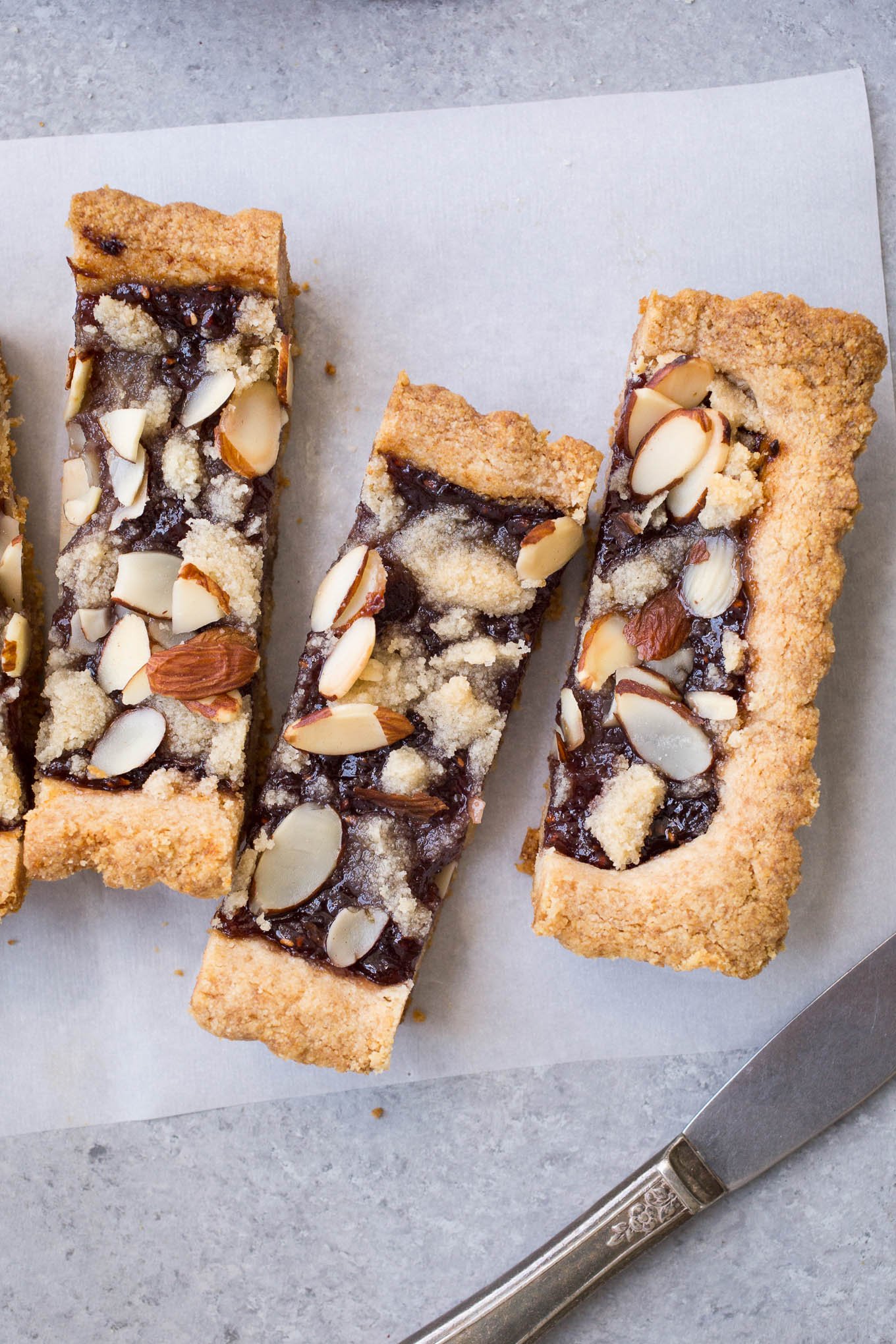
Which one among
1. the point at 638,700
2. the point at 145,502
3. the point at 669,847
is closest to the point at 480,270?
the point at 145,502

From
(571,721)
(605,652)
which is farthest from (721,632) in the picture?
(571,721)

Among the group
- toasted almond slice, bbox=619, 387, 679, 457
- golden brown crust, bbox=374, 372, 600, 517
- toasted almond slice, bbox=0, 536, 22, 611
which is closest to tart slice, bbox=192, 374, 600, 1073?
golden brown crust, bbox=374, 372, 600, 517

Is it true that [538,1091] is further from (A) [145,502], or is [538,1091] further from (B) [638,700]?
(A) [145,502]

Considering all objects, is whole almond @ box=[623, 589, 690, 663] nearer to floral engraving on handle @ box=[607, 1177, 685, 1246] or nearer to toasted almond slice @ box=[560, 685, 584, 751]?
toasted almond slice @ box=[560, 685, 584, 751]

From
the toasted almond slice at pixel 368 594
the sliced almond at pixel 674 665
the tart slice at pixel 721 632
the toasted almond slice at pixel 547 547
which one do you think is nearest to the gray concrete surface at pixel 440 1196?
the tart slice at pixel 721 632

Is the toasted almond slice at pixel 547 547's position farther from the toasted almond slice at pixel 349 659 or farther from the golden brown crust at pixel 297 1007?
the golden brown crust at pixel 297 1007
